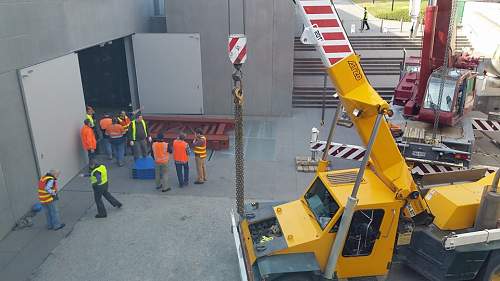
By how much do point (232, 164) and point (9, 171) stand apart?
5791mm

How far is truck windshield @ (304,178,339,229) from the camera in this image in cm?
680

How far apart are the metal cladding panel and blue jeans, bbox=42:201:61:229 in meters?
6.71

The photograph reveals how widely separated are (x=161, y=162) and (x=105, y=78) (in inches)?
339

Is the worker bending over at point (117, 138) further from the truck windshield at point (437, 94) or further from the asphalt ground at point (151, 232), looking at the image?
the truck windshield at point (437, 94)

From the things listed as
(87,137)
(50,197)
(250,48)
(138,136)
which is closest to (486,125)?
(250,48)

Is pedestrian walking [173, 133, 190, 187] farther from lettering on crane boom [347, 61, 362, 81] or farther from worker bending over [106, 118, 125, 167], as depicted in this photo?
lettering on crane boom [347, 61, 362, 81]

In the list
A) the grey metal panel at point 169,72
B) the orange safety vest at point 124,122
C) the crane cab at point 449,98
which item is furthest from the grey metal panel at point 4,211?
the crane cab at point 449,98

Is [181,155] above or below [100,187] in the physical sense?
above

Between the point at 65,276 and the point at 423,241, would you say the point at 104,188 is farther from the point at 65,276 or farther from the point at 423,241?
the point at 423,241

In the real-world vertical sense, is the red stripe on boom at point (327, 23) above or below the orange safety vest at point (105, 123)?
above

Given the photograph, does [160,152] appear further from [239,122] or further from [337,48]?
[337,48]

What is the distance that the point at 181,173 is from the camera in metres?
11.2

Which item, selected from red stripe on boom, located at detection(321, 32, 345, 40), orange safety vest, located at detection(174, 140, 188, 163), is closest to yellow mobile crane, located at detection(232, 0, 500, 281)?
red stripe on boom, located at detection(321, 32, 345, 40)

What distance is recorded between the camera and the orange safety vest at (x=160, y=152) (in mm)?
10727
